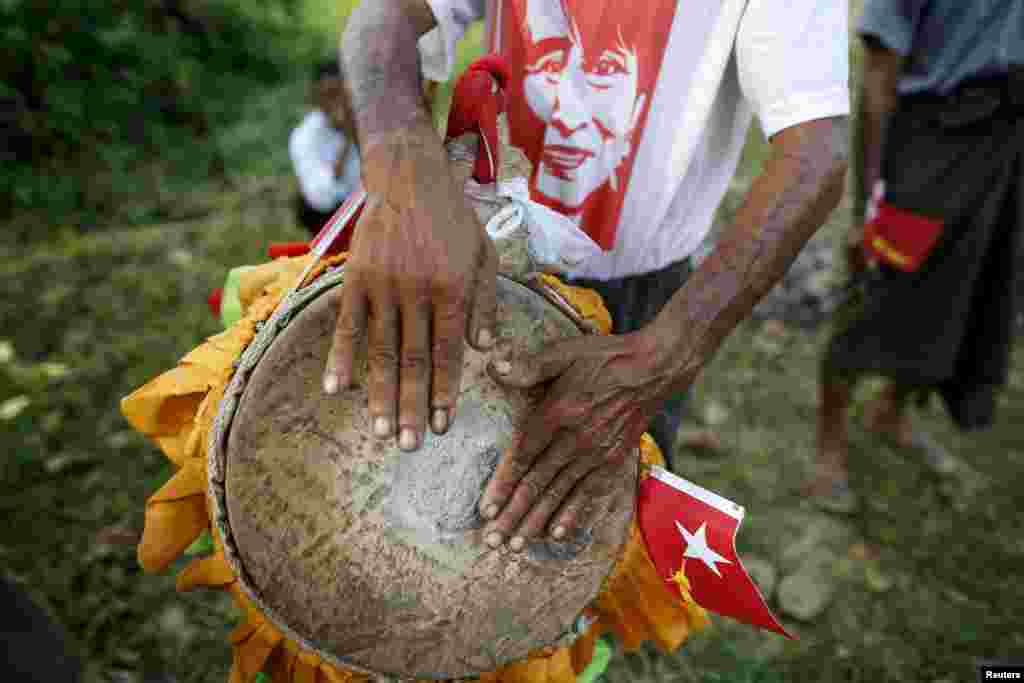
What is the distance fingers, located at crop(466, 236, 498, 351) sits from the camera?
101cm

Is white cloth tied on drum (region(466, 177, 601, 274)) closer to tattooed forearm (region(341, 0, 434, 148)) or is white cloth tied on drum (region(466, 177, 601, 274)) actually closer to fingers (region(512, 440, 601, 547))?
tattooed forearm (region(341, 0, 434, 148))

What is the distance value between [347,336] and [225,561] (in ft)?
1.37

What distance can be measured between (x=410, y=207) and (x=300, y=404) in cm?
31

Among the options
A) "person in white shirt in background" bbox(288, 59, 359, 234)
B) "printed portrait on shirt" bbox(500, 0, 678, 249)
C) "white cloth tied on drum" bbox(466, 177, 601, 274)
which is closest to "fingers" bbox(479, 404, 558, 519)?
"white cloth tied on drum" bbox(466, 177, 601, 274)

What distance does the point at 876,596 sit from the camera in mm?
2404

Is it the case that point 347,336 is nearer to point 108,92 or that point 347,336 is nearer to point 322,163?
point 322,163

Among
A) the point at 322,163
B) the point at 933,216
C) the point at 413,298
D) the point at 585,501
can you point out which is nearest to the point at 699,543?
the point at 585,501

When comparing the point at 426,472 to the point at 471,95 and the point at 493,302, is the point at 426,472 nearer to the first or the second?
the point at 493,302

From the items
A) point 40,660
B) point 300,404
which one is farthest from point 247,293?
point 40,660

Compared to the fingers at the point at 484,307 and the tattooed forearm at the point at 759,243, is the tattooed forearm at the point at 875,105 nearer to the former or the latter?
the tattooed forearm at the point at 759,243

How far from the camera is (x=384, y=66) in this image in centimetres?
119

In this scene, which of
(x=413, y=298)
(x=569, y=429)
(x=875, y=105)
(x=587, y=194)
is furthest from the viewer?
A: (x=875, y=105)

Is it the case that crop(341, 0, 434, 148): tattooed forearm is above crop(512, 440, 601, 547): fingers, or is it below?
above
